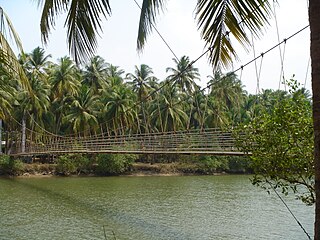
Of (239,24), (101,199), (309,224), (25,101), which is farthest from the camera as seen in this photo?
(25,101)

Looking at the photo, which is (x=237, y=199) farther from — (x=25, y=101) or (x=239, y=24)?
(x=25, y=101)

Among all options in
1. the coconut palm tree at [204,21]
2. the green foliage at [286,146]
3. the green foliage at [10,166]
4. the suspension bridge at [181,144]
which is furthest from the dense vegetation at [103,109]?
the coconut palm tree at [204,21]

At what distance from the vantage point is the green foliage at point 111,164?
21.2 metres

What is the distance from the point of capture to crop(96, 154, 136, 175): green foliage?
21.2m

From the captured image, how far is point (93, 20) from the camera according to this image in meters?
2.34

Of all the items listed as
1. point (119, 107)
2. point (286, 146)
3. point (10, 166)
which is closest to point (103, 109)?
point (119, 107)

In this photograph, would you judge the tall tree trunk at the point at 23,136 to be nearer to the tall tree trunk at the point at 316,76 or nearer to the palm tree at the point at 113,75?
the palm tree at the point at 113,75

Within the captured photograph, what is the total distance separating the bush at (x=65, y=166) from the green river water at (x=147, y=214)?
19.4 feet

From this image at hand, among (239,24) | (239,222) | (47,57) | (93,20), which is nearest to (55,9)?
(93,20)

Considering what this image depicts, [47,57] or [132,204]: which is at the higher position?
[47,57]

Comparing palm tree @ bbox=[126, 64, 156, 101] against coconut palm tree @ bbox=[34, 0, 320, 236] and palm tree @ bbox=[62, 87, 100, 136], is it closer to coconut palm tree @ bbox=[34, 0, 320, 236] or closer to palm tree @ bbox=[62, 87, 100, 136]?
palm tree @ bbox=[62, 87, 100, 136]

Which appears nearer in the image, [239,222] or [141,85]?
[239,222]

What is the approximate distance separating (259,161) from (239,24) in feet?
6.19

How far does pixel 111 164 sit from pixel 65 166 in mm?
2238
